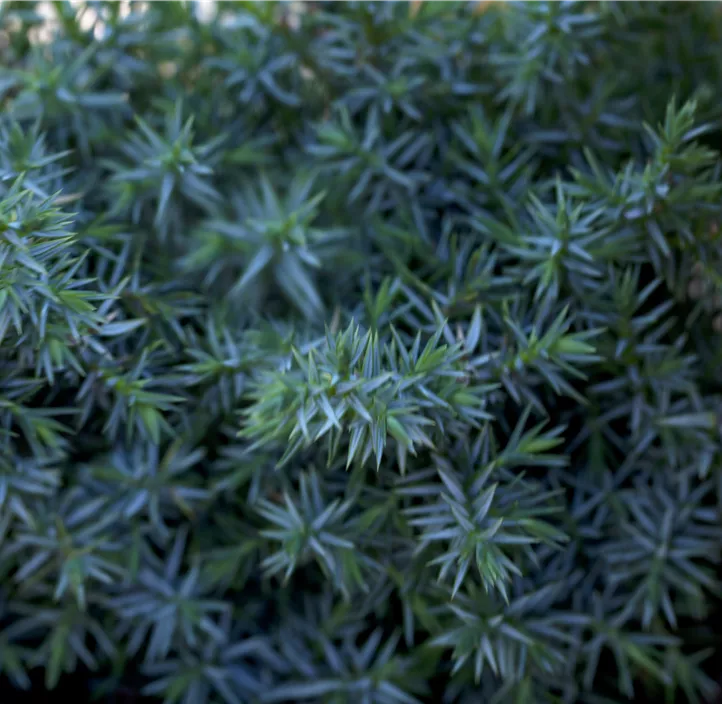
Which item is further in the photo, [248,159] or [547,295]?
[248,159]

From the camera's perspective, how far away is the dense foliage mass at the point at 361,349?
2.25 feet

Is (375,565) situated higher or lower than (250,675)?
higher

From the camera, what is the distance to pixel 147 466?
2.49 feet

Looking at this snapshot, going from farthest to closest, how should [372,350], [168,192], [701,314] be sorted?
[701,314] → [168,192] → [372,350]

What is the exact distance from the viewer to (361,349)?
62 cm

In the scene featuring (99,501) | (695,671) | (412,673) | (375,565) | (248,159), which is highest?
(248,159)

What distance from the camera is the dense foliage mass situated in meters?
0.69

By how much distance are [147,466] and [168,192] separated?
258 mm

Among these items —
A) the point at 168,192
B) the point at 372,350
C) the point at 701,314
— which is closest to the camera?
the point at 372,350

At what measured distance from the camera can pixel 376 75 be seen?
825 mm

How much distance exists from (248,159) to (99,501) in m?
0.37

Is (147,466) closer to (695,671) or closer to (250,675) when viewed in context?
(250,675)

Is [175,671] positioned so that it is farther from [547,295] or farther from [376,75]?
[376,75]

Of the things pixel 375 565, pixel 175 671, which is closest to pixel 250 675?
pixel 175 671
